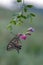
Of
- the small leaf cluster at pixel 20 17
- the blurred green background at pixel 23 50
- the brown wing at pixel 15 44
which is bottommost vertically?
the blurred green background at pixel 23 50

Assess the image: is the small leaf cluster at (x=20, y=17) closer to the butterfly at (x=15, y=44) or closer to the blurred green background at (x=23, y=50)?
the butterfly at (x=15, y=44)

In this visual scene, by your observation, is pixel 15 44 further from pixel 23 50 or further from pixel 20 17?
pixel 23 50

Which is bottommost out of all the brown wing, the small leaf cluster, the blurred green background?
the blurred green background

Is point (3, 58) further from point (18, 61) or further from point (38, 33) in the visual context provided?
point (38, 33)

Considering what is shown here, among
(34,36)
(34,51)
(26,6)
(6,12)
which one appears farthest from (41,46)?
(26,6)

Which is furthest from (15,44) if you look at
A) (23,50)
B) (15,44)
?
(23,50)

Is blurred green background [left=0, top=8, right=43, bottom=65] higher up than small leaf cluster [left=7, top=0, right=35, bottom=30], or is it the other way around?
small leaf cluster [left=7, top=0, right=35, bottom=30]

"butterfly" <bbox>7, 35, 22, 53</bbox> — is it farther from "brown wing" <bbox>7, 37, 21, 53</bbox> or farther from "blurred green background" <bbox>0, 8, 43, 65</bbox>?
"blurred green background" <bbox>0, 8, 43, 65</bbox>

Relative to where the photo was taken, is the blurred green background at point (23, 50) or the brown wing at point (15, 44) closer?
the brown wing at point (15, 44)

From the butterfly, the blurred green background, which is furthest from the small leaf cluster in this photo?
the blurred green background

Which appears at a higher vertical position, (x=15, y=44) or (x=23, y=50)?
(x=15, y=44)

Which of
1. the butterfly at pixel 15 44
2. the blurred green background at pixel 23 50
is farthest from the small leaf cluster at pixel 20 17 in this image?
the blurred green background at pixel 23 50
